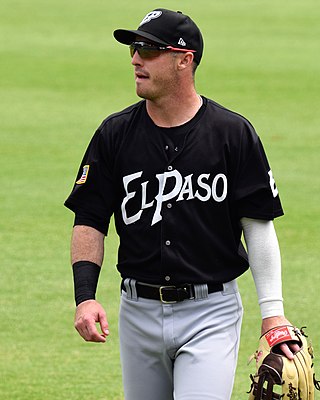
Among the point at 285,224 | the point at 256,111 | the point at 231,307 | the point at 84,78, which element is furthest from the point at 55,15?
the point at 231,307

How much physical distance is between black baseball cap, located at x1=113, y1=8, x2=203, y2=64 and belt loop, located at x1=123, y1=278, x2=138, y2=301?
94cm

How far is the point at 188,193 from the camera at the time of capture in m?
5.03

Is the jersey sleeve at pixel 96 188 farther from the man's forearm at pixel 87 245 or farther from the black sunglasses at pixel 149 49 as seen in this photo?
the black sunglasses at pixel 149 49

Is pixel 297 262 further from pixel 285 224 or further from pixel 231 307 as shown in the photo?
pixel 231 307

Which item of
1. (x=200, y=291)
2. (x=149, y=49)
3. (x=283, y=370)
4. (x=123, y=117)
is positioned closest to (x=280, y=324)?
Answer: (x=283, y=370)

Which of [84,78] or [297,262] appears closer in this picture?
[297,262]

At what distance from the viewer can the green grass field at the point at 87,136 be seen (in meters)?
7.80

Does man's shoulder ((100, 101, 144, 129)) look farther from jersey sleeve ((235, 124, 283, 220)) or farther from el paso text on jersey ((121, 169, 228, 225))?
jersey sleeve ((235, 124, 283, 220))

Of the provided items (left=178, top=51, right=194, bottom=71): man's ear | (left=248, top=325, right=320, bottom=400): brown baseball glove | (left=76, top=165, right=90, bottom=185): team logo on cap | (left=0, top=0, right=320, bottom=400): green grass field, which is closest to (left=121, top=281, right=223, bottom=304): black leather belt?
(left=248, top=325, right=320, bottom=400): brown baseball glove

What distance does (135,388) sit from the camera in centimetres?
510

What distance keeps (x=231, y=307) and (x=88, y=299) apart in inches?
22.7

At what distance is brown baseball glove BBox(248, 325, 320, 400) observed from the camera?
15.9 ft

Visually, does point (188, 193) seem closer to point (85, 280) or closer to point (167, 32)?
point (85, 280)

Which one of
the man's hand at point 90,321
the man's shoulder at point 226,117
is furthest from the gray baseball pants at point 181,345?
the man's shoulder at point 226,117
